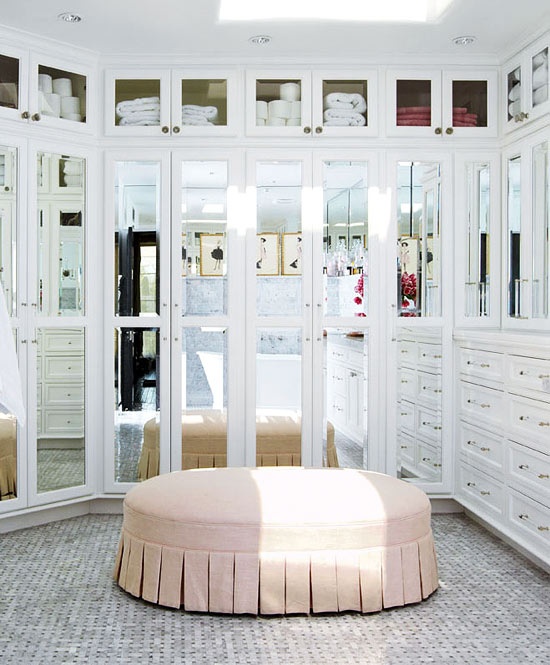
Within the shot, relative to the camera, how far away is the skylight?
397 centimetres

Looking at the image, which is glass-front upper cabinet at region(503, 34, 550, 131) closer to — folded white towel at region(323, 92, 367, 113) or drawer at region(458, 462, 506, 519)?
folded white towel at region(323, 92, 367, 113)

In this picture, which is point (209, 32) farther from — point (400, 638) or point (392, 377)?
point (400, 638)

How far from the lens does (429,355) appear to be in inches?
180

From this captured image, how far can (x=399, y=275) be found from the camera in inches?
180

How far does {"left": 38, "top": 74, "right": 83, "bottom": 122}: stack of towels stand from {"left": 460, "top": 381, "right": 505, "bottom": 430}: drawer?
98.0 inches

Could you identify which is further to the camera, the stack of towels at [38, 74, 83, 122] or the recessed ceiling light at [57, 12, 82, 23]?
the stack of towels at [38, 74, 83, 122]

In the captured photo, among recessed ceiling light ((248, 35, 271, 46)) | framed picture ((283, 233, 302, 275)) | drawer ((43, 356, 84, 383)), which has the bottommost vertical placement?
drawer ((43, 356, 84, 383))

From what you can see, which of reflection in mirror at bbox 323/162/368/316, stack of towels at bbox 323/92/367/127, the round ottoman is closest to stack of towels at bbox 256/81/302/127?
stack of towels at bbox 323/92/367/127

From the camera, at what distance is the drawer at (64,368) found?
434cm

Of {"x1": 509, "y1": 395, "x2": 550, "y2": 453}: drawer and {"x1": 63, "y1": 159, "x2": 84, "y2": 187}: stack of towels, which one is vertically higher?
{"x1": 63, "y1": 159, "x2": 84, "y2": 187}: stack of towels

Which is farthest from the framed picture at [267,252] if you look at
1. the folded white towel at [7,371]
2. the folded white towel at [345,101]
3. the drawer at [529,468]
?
the folded white towel at [7,371]

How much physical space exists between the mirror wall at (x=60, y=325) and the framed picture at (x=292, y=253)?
1071 mm

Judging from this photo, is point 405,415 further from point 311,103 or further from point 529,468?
point 311,103

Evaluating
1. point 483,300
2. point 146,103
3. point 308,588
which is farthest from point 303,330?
point 308,588
